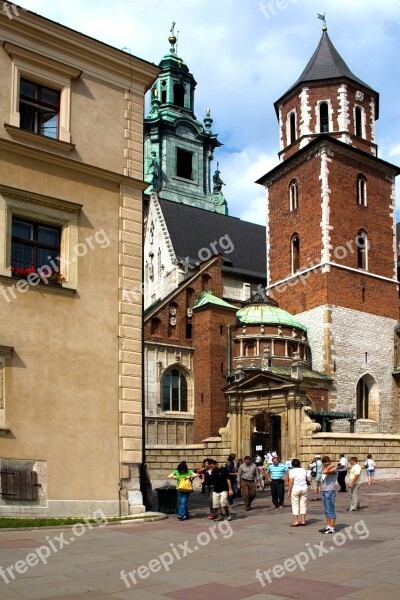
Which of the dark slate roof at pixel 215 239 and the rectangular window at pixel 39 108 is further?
the dark slate roof at pixel 215 239

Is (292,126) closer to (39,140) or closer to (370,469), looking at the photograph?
(370,469)

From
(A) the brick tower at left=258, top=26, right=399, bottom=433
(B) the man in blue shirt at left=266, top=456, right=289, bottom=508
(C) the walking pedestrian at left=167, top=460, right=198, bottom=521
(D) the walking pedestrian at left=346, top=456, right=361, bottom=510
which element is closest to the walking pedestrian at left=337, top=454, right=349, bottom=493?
(B) the man in blue shirt at left=266, top=456, right=289, bottom=508

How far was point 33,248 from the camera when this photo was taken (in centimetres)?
1627

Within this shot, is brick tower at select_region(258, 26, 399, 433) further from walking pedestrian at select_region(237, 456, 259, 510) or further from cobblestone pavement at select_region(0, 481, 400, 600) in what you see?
cobblestone pavement at select_region(0, 481, 400, 600)

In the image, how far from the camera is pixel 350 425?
3712 centimetres

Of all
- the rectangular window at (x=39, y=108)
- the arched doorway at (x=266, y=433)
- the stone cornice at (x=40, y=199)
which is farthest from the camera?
the arched doorway at (x=266, y=433)

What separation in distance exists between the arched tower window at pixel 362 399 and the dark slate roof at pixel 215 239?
42.5ft

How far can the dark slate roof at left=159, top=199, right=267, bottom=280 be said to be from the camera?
51000mm

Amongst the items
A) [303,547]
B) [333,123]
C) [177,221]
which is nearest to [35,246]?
[303,547]

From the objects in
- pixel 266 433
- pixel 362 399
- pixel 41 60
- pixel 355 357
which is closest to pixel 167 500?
pixel 41 60

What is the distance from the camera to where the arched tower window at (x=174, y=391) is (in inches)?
1592

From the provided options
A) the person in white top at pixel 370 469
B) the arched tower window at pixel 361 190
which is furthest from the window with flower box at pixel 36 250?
the arched tower window at pixel 361 190

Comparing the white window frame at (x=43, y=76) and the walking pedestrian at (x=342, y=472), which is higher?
the white window frame at (x=43, y=76)

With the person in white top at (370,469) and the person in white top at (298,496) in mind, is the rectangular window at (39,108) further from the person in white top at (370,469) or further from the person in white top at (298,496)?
the person in white top at (370,469)
